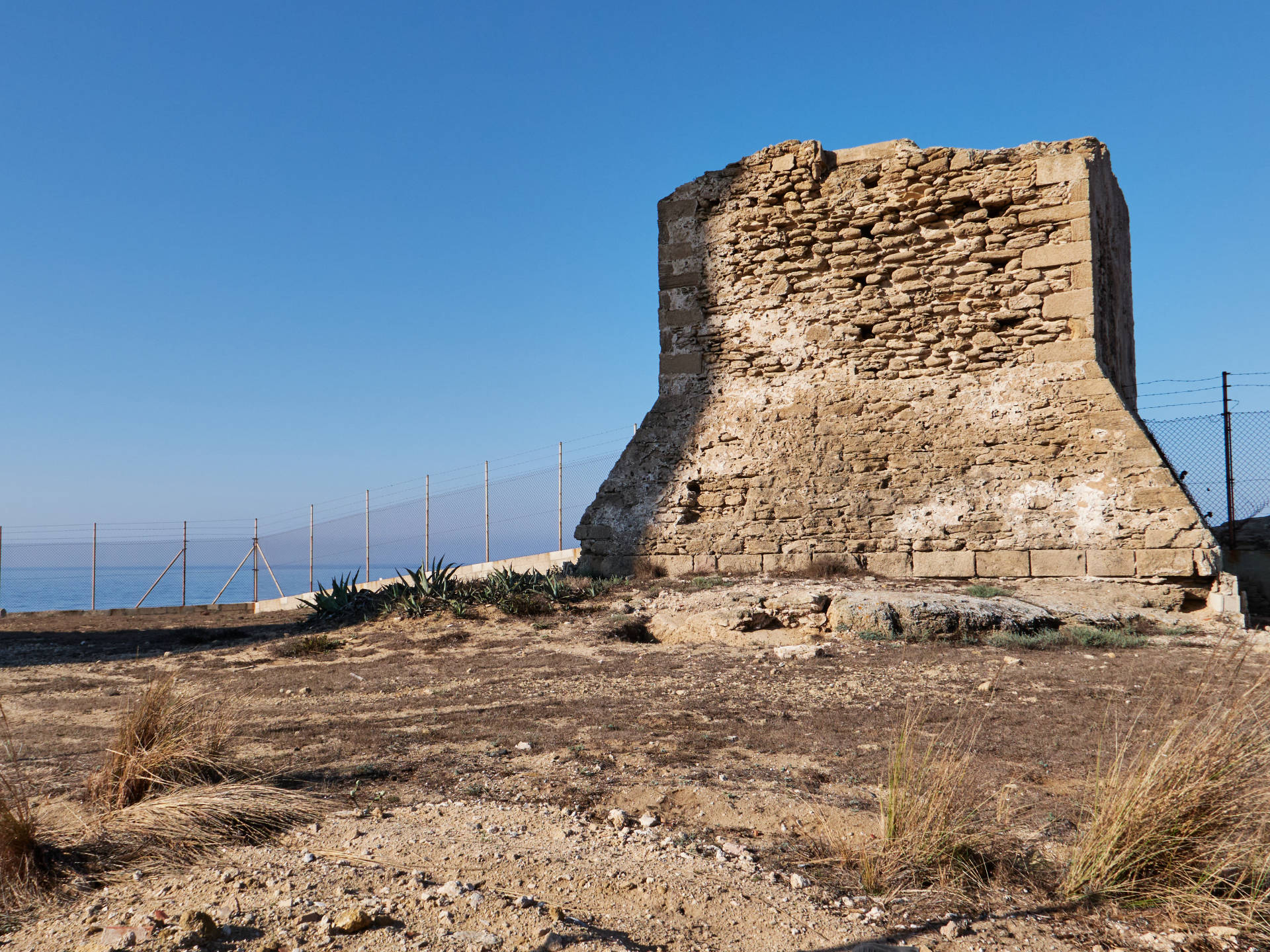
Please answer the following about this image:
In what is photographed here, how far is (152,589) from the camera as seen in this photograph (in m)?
16.2

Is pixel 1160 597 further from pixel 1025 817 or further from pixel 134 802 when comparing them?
pixel 134 802

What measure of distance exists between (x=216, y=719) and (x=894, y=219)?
851cm

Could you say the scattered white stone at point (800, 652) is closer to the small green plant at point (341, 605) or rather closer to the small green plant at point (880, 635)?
the small green plant at point (880, 635)

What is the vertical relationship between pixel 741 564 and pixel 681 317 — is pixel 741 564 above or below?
below

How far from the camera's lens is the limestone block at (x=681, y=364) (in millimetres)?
→ 10125

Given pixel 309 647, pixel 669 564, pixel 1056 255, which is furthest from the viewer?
pixel 669 564

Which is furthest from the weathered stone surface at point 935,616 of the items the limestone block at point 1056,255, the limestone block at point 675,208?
the limestone block at point 675,208

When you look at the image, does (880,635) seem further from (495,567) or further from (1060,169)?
(495,567)

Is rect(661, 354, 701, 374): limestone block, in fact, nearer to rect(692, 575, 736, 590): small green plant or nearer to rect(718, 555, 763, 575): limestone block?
rect(718, 555, 763, 575): limestone block

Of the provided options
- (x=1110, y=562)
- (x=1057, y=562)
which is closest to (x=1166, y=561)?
(x=1110, y=562)

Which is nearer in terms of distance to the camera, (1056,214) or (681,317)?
(1056,214)

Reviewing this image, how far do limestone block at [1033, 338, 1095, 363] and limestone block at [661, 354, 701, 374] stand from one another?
149 inches

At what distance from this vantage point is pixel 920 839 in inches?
97.4

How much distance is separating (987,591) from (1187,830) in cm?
561
